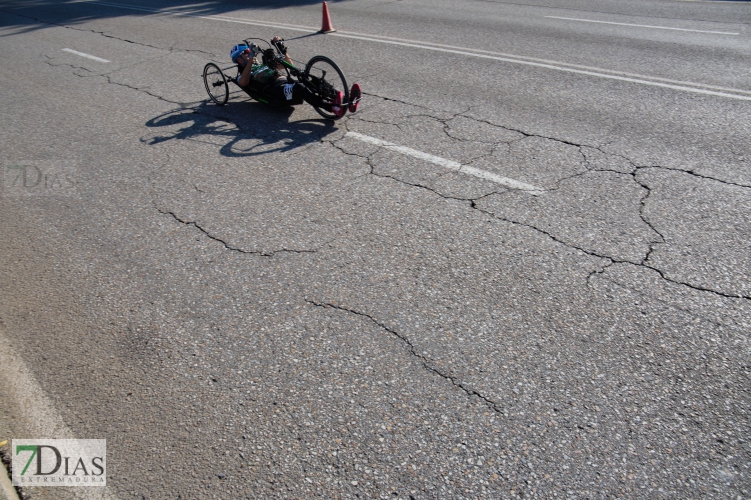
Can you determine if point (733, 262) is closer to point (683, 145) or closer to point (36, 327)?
point (683, 145)

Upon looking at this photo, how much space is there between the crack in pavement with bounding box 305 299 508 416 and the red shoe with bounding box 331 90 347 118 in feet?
11.4

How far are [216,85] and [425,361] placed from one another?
5739mm

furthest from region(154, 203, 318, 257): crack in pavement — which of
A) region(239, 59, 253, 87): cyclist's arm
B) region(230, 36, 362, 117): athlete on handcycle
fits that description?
region(239, 59, 253, 87): cyclist's arm

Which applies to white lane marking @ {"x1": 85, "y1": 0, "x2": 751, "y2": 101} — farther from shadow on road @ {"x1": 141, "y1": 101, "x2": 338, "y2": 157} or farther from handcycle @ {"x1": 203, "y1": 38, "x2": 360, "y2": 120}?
shadow on road @ {"x1": 141, "y1": 101, "x2": 338, "y2": 157}

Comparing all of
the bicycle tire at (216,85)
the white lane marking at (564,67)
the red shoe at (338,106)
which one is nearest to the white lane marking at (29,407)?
the red shoe at (338,106)

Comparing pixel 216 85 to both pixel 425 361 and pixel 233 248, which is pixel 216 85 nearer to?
pixel 233 248

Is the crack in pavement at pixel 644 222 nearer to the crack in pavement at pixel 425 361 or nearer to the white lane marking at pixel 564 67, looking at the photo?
the crack in pavement at pixel 425 361

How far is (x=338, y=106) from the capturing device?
272 inches

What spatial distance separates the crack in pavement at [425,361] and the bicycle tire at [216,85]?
4787 mm

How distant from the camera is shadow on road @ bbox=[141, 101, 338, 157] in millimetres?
6676

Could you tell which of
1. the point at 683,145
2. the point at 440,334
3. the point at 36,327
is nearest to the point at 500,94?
the point at 683,145

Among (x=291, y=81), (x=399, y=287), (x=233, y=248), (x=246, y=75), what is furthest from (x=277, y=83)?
(x=399, y=287)

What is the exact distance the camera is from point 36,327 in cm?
416

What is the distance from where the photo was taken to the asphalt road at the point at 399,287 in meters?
3.03
